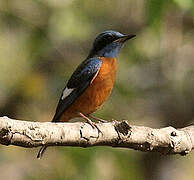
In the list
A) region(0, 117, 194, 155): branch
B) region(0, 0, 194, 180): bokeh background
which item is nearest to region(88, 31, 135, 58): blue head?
region(0, 0, 194, 180): bokeh background

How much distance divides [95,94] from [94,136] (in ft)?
6.53

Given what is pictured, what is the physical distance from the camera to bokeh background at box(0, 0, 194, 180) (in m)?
7.64

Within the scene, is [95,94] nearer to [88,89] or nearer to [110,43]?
[88,89]

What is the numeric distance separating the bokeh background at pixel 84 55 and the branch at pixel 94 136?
3352 mm

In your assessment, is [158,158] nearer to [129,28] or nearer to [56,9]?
[129,28]

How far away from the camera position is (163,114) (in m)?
8.10

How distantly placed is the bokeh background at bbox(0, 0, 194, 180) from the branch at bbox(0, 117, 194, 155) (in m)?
3.35

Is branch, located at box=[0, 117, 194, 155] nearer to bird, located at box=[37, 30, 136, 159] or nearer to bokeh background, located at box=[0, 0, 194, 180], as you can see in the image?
bird, located at box=[37, 30, 136, 159]

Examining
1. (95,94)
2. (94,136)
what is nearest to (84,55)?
Answer: (95,94)

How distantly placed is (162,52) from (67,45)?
1.39 m

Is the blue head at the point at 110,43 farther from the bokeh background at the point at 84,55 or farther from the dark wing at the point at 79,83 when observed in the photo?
the bokeh background at the point at 84,55

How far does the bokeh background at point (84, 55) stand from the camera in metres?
7.64

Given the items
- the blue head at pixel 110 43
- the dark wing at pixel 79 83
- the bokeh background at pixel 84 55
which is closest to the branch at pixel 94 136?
the dark wing at pixel 79 83

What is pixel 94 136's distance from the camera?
137 inches
